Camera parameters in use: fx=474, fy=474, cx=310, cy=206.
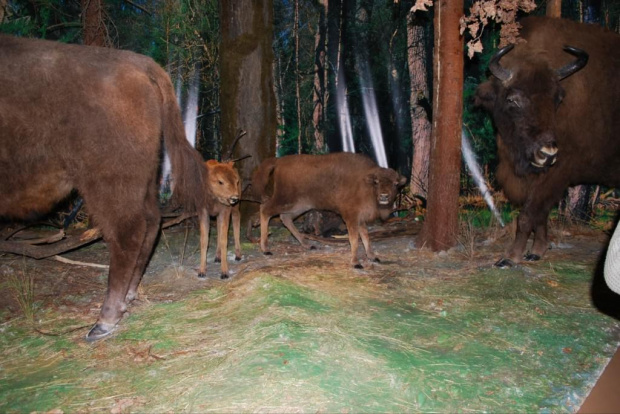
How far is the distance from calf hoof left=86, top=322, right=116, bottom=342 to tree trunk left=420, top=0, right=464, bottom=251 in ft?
13.4

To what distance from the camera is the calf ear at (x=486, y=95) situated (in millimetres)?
6227

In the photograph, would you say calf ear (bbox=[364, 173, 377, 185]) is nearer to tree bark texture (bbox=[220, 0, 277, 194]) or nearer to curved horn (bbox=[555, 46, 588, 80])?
tree bark texture (bbox=[220, 0, 277, 194])

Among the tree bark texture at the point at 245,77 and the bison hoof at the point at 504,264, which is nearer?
the bison hoof at the point at 504,264

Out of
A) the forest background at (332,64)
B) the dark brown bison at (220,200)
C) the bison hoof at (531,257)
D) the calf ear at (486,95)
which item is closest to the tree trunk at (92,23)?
the forest background at (332,64)

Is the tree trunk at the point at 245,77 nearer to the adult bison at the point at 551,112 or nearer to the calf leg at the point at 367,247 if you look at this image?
the calf leg at the point at 367,247

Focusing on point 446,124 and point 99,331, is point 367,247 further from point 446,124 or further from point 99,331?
point 99,331

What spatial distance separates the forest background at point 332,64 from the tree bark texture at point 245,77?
2.49 feet

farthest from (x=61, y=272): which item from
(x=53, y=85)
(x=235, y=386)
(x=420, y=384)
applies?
(x=420, y=384)

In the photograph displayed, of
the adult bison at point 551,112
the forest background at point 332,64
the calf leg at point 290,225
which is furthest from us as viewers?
the forest background at point 332,64

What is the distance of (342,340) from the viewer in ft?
11.5

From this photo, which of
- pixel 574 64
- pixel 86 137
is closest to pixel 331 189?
pixel 574 64

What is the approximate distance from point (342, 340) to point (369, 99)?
20.7 ft

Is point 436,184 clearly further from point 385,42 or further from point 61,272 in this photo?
point 61,272

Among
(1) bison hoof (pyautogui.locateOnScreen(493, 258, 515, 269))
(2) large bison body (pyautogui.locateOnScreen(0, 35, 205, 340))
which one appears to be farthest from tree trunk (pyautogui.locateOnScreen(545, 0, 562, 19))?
(2) large bison body (pyautogui.locateOnScreen(0, 35, 205, 340))
